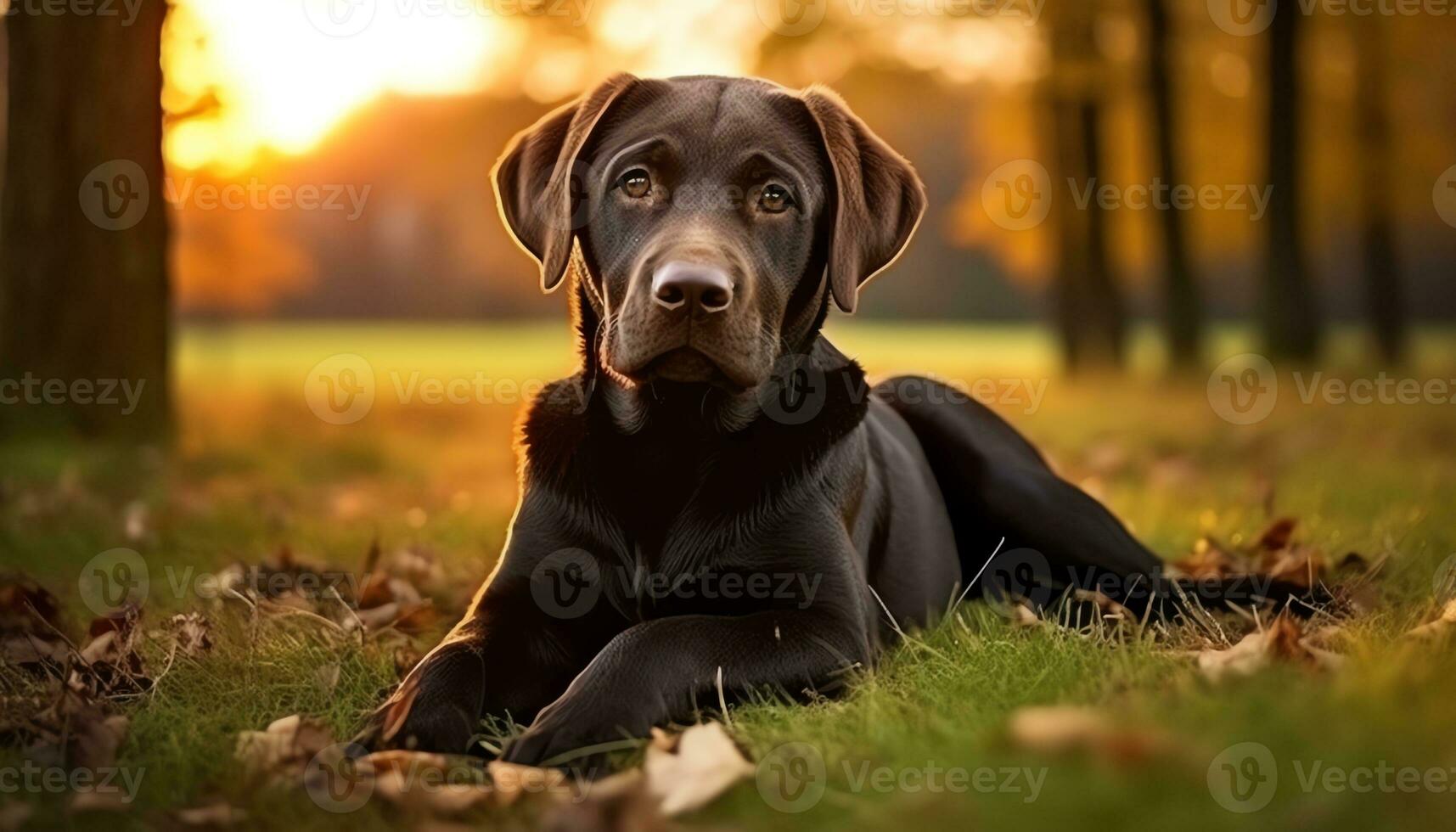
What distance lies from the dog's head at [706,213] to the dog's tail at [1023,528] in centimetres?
108

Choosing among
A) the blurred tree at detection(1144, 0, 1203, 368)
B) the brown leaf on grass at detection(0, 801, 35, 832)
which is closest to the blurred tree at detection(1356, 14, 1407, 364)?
the blurred tree at detection(1144, 0, 1203, 368)

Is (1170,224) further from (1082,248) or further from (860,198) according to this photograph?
(860,198)

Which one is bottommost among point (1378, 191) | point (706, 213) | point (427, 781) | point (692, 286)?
point (427, 781)

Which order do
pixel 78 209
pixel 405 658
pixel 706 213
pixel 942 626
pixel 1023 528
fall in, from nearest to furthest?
pixel 706 213 < pixel 405 658 < pixel 942 626 < pixel 1023 528 < pixel 78 209

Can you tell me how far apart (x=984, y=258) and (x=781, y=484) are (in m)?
59.7

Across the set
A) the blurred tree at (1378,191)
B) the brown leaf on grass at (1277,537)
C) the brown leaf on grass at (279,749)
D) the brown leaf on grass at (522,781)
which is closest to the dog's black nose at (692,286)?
the brown leaf on grass at (522,781)

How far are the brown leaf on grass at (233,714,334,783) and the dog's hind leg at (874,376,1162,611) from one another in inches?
88.3

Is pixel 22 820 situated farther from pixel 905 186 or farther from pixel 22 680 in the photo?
pixel 905 186

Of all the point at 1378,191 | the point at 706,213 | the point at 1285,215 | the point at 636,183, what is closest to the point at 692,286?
the point at 706,213

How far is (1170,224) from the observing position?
1767cm

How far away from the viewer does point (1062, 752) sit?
2.21m

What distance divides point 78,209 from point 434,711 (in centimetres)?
626

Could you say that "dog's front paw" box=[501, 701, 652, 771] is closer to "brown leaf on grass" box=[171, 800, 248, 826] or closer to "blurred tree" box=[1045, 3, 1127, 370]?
"brown leaf on grass" box=[171, 800, 248, 826]

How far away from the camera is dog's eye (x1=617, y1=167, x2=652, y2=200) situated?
3.81 metres
